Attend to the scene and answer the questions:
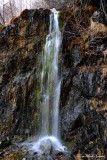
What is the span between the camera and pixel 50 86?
34.8ft

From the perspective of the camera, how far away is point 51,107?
10.2 m

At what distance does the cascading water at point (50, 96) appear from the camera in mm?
9273

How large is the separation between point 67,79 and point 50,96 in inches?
43.5

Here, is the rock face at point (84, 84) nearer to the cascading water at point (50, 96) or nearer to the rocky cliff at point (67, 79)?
the rocky cliff at point (67, 79)

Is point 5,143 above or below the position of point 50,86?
below

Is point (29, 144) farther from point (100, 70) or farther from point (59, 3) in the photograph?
point (59, 3)

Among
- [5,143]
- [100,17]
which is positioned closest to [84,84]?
[100,17]

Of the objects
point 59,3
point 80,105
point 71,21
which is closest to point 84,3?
point 71,21

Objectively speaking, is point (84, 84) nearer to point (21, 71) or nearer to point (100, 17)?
point (100, 17)

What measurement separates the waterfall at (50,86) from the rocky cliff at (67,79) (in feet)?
1.05

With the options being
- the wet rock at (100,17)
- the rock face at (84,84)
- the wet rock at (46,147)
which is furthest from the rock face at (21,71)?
the wet rock at (100,17)

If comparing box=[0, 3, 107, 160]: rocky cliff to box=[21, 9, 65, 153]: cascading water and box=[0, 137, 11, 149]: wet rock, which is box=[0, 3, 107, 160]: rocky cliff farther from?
box=[21, 9, 65, 153]: cascading water

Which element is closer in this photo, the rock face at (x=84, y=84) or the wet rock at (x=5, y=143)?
the rock face at (x=84, y=84)

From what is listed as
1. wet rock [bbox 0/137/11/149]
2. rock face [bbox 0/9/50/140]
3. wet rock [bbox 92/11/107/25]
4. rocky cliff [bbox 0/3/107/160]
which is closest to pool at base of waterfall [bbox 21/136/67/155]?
rocky cliff [bbox 0/3/107/160]
